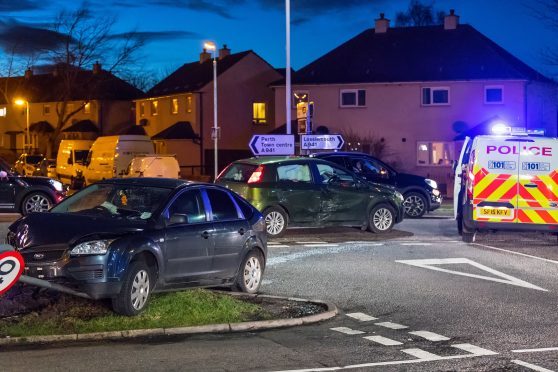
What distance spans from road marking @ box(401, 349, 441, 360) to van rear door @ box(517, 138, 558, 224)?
27.5 feet

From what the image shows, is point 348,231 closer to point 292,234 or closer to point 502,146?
point 292,234

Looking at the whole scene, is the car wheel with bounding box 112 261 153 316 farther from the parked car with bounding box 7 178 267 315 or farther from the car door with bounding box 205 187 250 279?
the car door with bounding box 205 187 250 279

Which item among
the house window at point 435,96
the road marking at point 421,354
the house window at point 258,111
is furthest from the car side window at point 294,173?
the house window at point 258,111

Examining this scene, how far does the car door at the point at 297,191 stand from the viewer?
17.2 meters

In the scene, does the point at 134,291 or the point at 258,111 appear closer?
the point at 134,291

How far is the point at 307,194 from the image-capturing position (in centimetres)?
1745

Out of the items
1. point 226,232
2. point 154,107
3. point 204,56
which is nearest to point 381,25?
point 204,56

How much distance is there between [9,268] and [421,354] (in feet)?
12.7

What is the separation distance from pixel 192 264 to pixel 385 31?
129 feet

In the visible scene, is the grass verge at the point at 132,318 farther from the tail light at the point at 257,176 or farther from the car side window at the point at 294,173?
the car side window at the point at 294,173

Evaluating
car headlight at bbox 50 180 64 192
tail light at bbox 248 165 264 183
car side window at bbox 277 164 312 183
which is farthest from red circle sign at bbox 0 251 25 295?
car headlight at bbox 50 180 64 192

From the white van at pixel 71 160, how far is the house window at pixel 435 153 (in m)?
16.9

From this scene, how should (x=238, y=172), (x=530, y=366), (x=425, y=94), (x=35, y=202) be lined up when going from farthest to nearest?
1. (x=425, y=94)
2. (x=35, y=202)
3. (x=238, y=172)
4. (x=530, y=366)

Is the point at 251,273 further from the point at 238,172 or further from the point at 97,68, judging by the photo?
the point at 97,68
